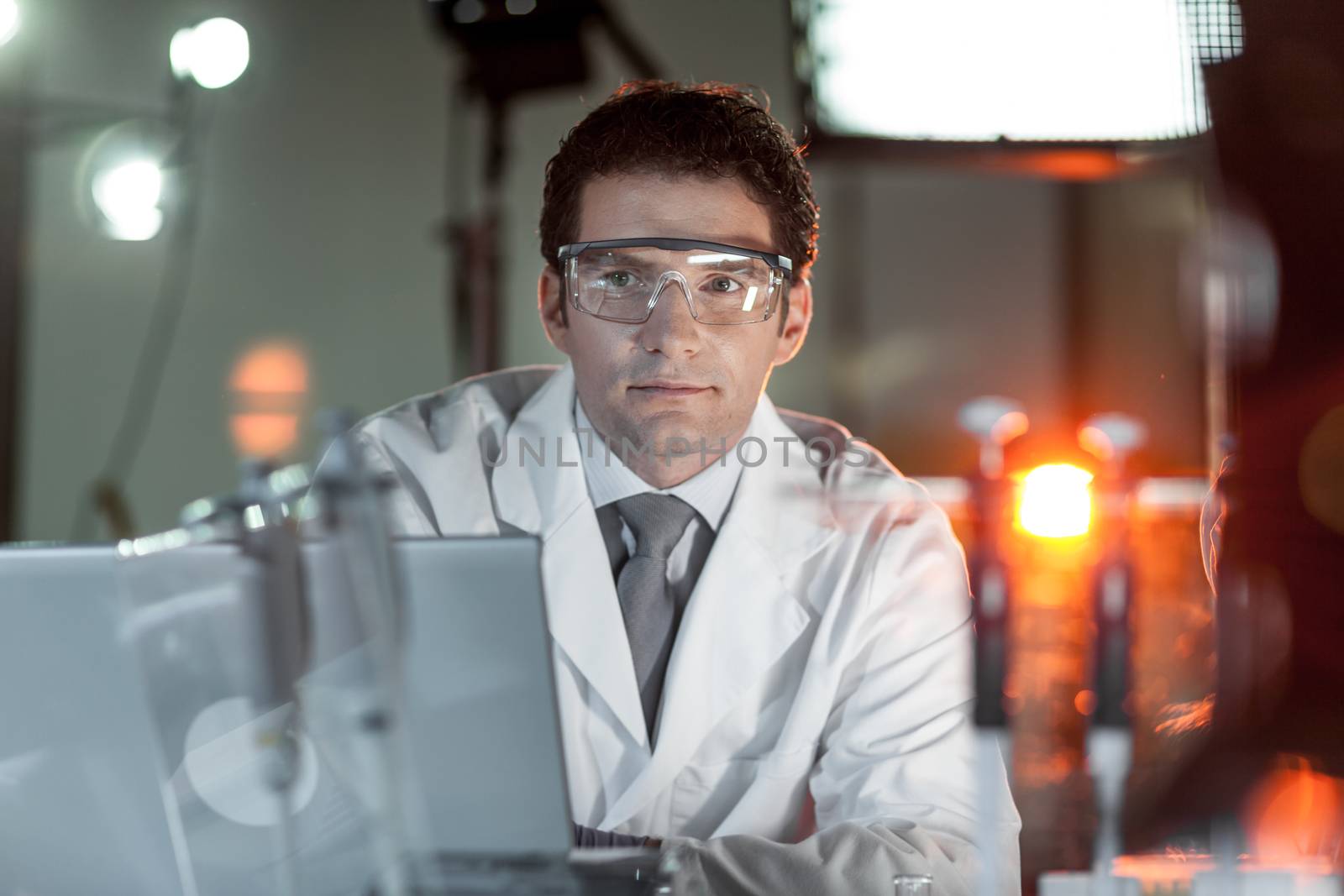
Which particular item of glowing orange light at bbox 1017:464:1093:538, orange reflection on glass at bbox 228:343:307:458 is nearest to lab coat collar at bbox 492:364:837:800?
glowing orange light at bbox 1017:464:1093:538

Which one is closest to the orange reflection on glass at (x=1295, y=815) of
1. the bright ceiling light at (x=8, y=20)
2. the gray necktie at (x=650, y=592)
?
the gray necktie at (x=650, y=592)

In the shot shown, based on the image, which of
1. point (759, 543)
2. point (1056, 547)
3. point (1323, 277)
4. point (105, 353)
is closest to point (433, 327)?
point (105, 353)

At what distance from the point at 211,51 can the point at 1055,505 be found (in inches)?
65.8

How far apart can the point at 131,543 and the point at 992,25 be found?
1.39 meters

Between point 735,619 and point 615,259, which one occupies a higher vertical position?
point 615,259

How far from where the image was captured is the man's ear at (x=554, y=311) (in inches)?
59.8

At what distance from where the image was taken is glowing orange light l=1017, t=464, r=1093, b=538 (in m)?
1.13

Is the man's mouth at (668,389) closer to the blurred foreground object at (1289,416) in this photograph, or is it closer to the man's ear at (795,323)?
the man's ear at (795,323)

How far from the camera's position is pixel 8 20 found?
81.4 inches

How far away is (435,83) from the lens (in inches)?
86.4

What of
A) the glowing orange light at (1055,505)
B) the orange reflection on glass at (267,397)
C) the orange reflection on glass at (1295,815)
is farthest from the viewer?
the orange reflection on glass at (267,397)

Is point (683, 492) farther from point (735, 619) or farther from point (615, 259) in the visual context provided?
point (615, 259)

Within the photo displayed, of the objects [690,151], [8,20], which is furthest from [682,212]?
[8,20]

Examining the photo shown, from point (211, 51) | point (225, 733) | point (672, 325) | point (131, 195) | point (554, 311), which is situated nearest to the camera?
point (225, 733)
